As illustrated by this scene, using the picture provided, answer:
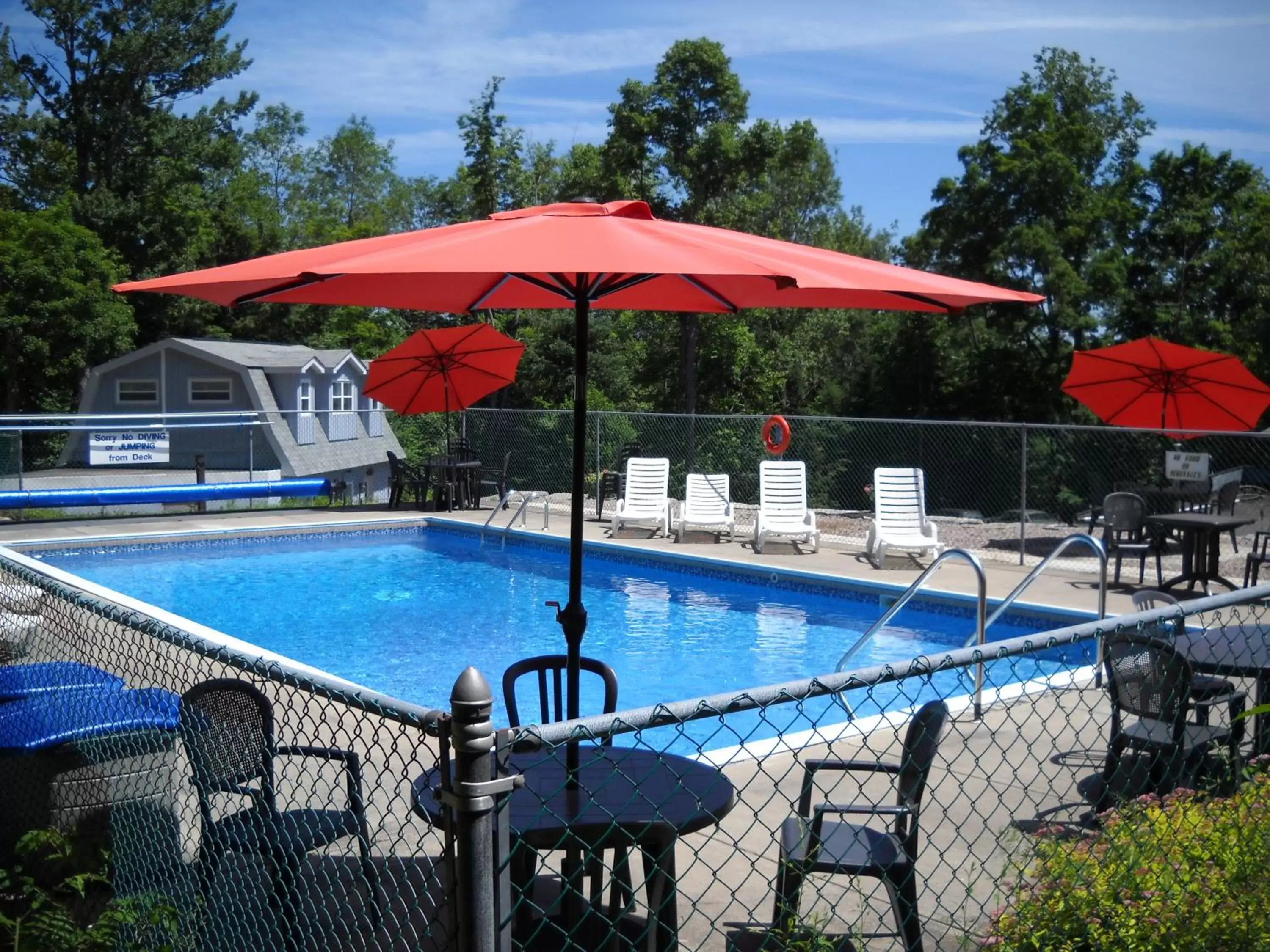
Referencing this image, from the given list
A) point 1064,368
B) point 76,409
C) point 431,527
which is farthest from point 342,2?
point 431,527

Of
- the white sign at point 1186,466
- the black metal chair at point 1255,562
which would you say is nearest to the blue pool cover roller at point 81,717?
the black metal chair at point 1255,562

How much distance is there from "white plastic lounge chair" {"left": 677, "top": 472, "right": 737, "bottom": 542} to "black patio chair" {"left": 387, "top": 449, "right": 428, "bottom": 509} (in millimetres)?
4966

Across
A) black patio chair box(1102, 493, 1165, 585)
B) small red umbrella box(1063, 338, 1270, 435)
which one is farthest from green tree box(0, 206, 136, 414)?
black patio chair box(1102, 493, 1165, 585)

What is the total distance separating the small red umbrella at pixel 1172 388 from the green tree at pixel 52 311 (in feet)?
91.4

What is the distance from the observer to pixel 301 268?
3.43 m

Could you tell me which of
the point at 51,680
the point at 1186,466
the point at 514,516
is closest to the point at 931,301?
the point at 51,680

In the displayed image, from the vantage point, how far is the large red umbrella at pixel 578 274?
3.19 meters

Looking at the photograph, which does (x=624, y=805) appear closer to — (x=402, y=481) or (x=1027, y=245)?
(x=402, y=481)

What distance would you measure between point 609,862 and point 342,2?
63.2 meters

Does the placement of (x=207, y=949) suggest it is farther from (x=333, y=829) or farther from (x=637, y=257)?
(x=637, y=257)

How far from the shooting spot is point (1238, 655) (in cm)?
455

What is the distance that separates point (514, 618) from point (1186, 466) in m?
7.42

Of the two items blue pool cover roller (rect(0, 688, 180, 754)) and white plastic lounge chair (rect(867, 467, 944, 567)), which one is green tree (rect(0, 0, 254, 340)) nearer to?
white plastic lounge chair (rect(867, 467, 944, 567))

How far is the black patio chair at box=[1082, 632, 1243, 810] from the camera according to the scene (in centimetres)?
419
